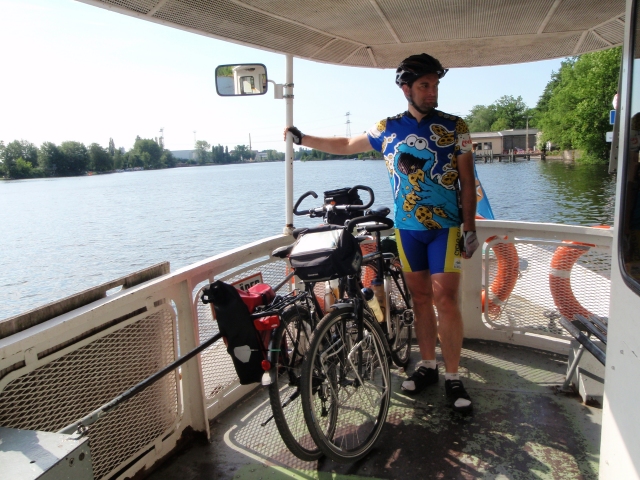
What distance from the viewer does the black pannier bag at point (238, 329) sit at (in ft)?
7.55

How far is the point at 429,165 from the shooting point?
3.04 metres

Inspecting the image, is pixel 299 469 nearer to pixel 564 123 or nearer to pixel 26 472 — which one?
pixel 26 472

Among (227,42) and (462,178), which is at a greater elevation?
(227,42)

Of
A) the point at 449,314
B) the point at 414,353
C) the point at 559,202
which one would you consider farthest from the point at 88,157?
the point at 449,314

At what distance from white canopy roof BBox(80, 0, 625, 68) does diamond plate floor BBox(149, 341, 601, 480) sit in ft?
7.64

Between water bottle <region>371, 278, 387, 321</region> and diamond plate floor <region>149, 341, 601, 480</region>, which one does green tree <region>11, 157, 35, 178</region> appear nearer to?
water bottle <region>371, 278, 387, 321</region>

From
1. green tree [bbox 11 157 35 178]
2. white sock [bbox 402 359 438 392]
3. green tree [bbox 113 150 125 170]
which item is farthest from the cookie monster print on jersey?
green tree [bbox 113 150 125 170]

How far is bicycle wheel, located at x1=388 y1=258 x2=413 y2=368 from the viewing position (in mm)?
3621

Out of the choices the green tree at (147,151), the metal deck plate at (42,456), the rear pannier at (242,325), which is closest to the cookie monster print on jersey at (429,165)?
the rear pannier at (242,325)

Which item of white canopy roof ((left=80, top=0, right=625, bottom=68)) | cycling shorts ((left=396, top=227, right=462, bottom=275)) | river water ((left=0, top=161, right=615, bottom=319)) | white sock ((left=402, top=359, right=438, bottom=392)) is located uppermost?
white canopy roof ((left=80, top=0, right=625, bottom=68))

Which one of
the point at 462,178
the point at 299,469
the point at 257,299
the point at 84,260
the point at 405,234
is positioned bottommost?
the point at 84,260

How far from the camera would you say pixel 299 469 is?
2.58m

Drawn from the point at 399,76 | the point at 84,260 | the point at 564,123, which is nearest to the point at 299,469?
the point at 399,76

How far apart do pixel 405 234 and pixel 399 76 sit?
0.96 meters
